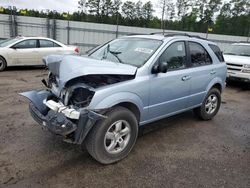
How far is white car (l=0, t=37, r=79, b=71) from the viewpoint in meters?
9.34

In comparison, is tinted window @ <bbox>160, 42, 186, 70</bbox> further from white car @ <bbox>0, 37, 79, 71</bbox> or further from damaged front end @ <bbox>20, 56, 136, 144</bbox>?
white car @ <bbox>0, 37, 79, 71</bbox>

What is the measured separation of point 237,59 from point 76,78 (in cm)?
780

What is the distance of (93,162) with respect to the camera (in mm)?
3352

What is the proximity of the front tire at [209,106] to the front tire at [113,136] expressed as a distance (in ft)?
7.33

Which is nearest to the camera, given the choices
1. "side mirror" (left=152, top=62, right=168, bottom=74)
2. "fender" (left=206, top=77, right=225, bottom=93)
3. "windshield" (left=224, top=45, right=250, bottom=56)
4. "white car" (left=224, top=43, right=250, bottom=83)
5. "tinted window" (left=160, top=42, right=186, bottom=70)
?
"side mirror" (left=152, top=62, right=168, bottom=74)

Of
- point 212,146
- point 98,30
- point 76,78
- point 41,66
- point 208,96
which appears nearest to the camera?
point 76,78

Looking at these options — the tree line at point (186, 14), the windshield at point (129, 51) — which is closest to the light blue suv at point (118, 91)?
the windshield at point (129, 51)

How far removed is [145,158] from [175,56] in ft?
6.16

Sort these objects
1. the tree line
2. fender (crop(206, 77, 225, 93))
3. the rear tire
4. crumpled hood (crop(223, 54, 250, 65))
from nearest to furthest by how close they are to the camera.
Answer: fender (crop(206, 77, 225, 93)), crumpled hood (crop(223, 54, 250, 65)), the rear tire, the tree line

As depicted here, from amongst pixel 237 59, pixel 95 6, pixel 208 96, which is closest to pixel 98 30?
pixel 237 59

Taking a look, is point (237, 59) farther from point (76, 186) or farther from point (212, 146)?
point (76, 186)

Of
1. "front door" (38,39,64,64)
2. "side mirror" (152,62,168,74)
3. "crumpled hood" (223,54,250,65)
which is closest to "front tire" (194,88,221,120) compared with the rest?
"side mirror" (152,62,168,74)

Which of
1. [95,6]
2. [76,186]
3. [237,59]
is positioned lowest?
Answer: [76,186]

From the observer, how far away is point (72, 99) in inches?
127
